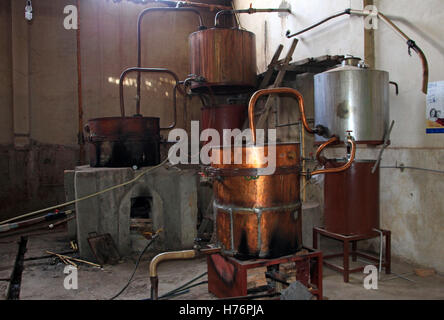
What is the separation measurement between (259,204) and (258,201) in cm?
3

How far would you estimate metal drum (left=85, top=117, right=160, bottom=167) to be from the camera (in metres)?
5.19

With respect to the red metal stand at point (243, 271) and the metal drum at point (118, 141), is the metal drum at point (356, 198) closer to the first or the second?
the red metal stand at point (243, 271)

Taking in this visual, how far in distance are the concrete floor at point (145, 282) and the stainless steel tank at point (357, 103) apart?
1.44 metres

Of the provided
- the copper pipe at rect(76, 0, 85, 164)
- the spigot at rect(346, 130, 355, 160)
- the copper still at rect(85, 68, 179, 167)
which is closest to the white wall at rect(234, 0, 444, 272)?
the spigot at rect(346, 130, 355, 160)

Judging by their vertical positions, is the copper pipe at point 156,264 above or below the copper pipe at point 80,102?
below

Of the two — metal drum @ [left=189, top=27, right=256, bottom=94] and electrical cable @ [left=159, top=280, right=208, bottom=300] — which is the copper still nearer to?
metal drum @ [left=189, top=27, right=256, bottom=94]

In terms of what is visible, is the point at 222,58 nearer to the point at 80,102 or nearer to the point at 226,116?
the point at 226,116

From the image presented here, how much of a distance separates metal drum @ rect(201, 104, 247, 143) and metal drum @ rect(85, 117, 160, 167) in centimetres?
145

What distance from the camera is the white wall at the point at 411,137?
397 centimetres

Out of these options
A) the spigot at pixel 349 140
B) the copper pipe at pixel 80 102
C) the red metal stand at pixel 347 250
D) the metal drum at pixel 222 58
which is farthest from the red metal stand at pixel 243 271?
the copper pipe at pixel 80 102

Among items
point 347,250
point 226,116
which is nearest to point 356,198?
point 347,250

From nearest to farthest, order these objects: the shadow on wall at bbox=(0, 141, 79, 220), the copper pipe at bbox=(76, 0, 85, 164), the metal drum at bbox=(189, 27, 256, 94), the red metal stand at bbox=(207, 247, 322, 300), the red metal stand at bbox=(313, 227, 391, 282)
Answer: the red metal stand at bbox=(207, 247, 322, 300) < the red metal stand at bbox=(313, 227, 391, 282) < the metal drum at bbox=(189, 27, 256, 94) < the shadow on wall at bbox=(0, 141, 79, 220) < the copper pipe at bbox=(76, 0, 85, 164)

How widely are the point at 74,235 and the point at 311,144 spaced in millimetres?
3821

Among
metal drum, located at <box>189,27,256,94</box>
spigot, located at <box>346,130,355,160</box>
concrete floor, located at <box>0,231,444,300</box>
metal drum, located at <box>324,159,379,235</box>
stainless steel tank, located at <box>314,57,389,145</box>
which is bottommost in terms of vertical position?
concrete floor, located at <box>0,231,444,300</box>
